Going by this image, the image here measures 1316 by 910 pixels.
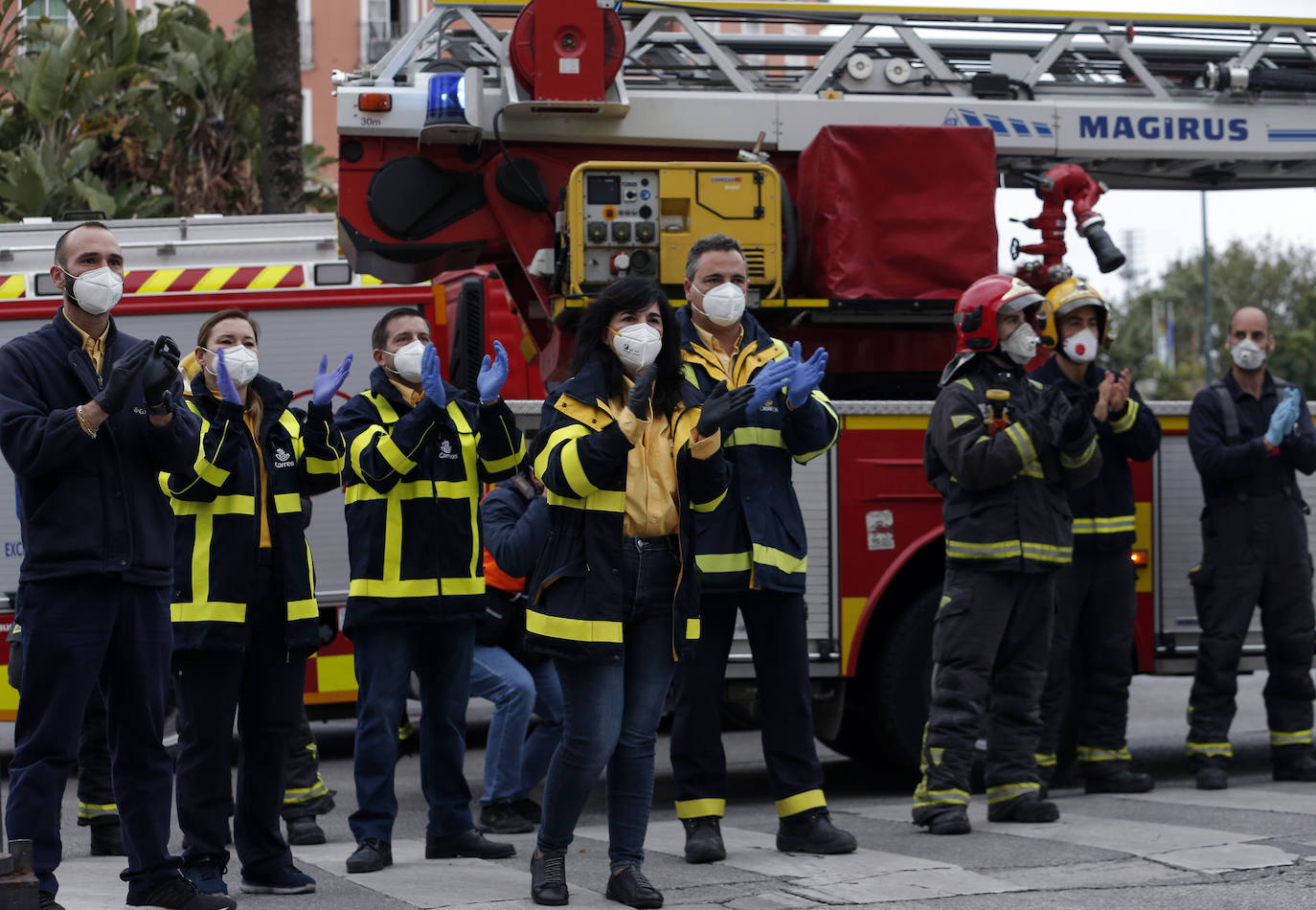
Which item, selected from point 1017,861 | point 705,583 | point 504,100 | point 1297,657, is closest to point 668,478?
point 705,583

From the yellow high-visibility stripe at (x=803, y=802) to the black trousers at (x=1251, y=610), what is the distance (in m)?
2.46

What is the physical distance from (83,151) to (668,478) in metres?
11.5

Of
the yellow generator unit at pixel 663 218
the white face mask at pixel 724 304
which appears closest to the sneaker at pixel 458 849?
the white face mask at pixel 724 304

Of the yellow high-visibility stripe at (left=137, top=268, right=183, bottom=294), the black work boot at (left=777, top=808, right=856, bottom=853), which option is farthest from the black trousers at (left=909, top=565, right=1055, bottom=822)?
the yellow high-visibility stripe at (left=137, top=268, right=183, bottom=294)

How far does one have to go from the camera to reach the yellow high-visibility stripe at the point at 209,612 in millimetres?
5672

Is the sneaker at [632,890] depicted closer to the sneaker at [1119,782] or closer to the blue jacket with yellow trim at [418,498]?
the blue jacket with yellow trim at [418,498]

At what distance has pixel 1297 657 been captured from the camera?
810cm

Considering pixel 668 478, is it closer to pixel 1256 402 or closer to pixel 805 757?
pixel 805 757

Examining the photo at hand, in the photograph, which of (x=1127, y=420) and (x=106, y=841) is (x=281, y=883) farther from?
(x=1127, y=420)

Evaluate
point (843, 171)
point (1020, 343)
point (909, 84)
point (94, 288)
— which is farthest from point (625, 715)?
point (909, 84)

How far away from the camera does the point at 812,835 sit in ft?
20.9

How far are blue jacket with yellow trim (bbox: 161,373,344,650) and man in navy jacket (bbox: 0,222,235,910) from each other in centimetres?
29

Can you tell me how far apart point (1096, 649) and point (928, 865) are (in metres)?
2.09

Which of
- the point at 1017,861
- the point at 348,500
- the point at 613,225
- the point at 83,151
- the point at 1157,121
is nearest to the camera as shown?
the point at 1017,861
